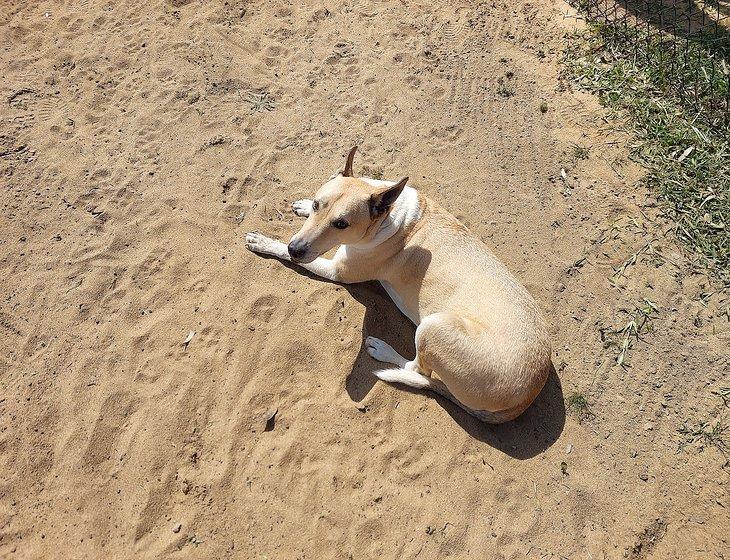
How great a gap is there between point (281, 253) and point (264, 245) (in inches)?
7.5

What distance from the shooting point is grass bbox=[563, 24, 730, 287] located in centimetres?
581

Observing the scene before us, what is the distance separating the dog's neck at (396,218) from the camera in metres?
4.77

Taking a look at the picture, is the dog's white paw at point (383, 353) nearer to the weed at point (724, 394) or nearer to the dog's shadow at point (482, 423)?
the dog's shadow at point (482, 423)

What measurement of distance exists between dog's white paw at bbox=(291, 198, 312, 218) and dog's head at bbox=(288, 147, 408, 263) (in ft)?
3.93

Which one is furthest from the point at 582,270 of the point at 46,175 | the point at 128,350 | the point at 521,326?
the point at 46,175

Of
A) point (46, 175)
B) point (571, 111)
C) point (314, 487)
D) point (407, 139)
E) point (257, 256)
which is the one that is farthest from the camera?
point (571, 111)

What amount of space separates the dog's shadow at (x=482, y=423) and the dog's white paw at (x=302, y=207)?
1.22 meters

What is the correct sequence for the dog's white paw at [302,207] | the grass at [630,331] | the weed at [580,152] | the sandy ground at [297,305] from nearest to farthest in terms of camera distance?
the sandy ground at [297,305], the grass at [630,331], the dog's white paw at [302,207], the weed at [580,152]

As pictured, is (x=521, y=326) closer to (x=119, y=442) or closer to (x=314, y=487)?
(x=314, y=487)

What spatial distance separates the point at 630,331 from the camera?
5.23m

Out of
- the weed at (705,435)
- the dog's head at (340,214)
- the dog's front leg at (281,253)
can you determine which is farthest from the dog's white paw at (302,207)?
the weed at (705,435)

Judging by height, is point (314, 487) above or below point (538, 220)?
below

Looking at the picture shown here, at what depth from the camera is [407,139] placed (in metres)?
6.44

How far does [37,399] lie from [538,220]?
198 inches
